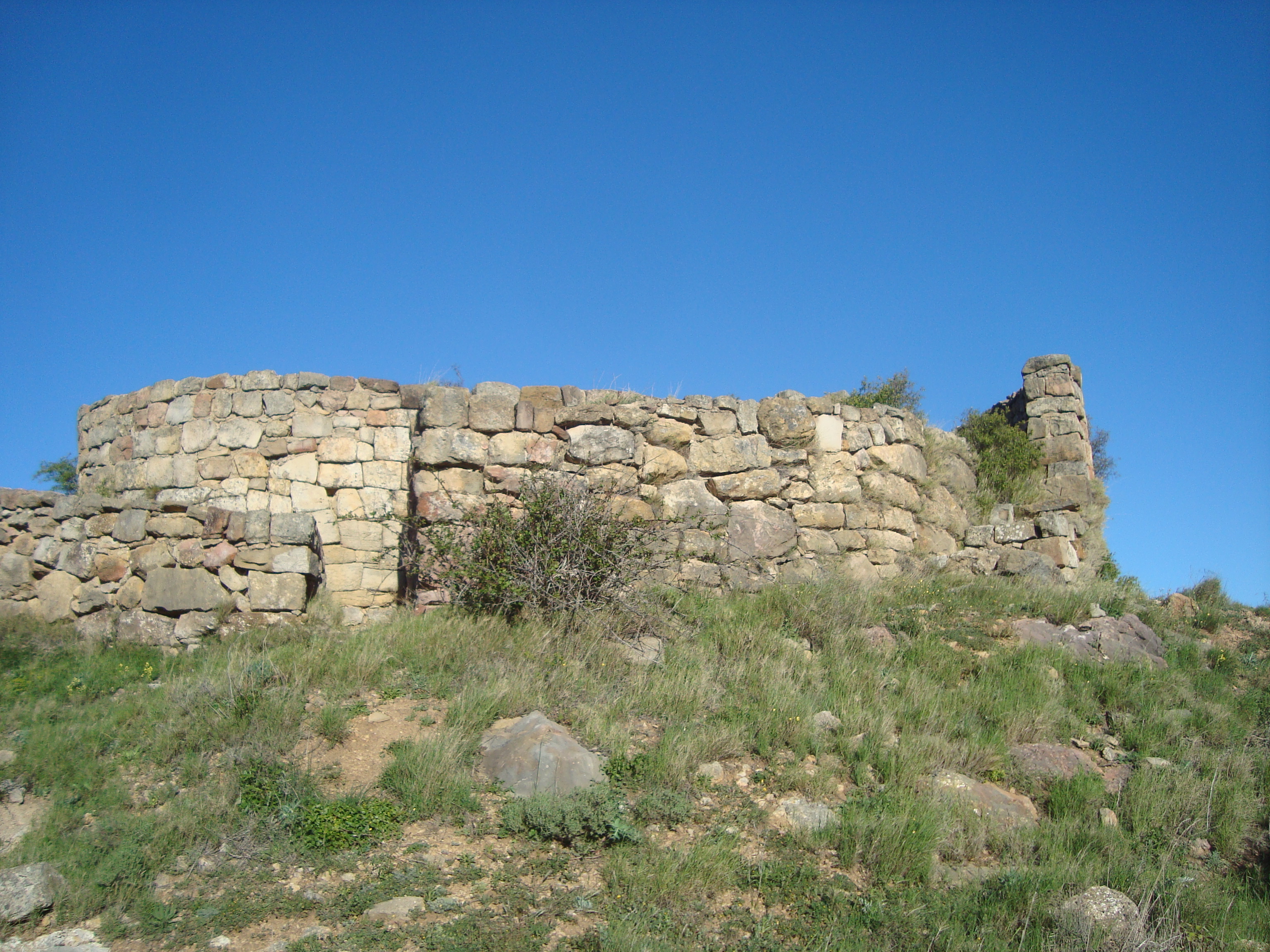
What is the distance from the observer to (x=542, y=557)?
7.66 meters

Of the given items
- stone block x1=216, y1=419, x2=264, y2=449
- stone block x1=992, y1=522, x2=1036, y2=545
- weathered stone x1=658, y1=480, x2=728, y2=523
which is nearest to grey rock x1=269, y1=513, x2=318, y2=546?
stone block x1=216, y1=419, x2=264, y2=449

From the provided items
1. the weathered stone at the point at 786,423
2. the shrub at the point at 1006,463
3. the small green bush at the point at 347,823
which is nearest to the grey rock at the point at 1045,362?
the shrub at the point at 1006,463

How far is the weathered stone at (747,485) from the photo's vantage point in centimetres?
916

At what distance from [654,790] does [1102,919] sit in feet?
7.69

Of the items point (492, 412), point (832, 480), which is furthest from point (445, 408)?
point (832, 480)

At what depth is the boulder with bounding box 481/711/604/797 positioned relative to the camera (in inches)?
201

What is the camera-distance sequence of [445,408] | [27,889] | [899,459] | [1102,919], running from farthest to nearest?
[899,459] → [445,408] → [1102,919] → [27,889]

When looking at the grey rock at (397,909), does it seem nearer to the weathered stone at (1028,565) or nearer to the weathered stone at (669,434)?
the weathered stone at (669,434)

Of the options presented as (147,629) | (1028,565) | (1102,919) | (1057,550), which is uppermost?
(1057,550)

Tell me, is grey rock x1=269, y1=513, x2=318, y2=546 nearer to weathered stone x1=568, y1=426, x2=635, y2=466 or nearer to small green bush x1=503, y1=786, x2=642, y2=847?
weathered stone x1=568, y1=426, x2=635, y2=466

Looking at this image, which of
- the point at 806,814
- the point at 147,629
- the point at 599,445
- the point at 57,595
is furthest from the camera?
the point at 599,445

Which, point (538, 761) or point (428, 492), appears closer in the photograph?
point (538, 761)

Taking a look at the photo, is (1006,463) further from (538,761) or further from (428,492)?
(538,761)

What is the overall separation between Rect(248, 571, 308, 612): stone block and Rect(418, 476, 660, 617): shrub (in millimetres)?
1153
